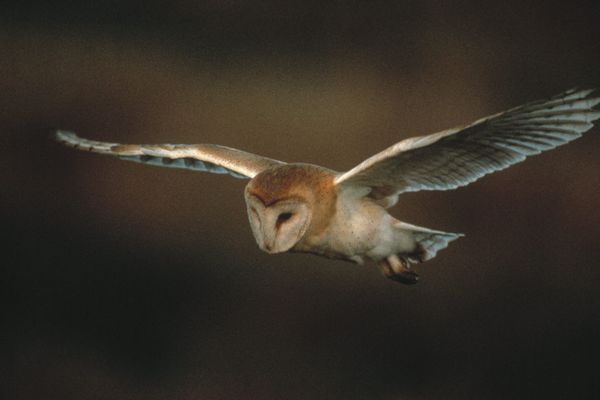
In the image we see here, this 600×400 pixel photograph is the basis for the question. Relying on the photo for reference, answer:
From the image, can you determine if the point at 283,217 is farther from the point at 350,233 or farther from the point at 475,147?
the point at 475,147

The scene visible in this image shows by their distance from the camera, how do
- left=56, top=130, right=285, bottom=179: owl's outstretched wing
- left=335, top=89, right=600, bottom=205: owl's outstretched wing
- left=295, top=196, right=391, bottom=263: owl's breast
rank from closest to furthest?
1. left=335, top=89, right=600, bottom=205: owl's outstretched wing
2. left=295, top=196, right=391, bottom=263: owl's breast
3. left=56, top=130, right=285, bottom=179: owl's outstretched wing

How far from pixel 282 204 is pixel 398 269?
0.25m

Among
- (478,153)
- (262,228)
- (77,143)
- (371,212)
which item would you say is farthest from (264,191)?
(77,143)

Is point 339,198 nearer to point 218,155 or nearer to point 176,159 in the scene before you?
point 218,155

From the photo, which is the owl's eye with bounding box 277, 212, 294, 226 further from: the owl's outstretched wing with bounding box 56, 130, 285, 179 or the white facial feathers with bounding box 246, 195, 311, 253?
the owl's outstretched wing with bounding box 56, 130, 285, 179

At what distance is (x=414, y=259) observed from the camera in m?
1.23

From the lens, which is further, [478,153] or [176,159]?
[176,159]

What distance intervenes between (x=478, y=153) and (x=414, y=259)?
0.22 m

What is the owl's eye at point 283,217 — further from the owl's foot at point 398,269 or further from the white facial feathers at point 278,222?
the owl's foot at point 398,269

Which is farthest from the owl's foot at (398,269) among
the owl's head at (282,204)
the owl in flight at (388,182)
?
the owl's head at (282,204)

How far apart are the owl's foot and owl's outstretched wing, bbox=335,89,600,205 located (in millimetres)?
100

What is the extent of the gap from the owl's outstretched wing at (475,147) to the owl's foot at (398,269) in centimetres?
10

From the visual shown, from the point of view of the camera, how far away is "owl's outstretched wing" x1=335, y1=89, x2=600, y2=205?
3.28 ft

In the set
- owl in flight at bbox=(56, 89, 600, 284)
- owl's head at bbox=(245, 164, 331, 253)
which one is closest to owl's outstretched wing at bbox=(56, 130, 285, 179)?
owl in flight at bbox=(56, 89, 600, 284)
